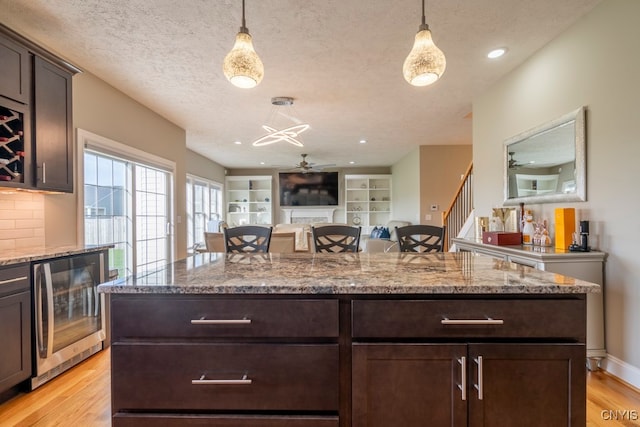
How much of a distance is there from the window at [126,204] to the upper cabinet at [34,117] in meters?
0.47

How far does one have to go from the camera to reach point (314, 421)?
3.73 ft

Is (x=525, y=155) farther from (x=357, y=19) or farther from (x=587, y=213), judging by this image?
(x=357, y=19)

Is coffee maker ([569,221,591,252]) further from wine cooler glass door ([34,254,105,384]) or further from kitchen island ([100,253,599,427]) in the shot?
wine cooler glass door ([34,254,105,384])

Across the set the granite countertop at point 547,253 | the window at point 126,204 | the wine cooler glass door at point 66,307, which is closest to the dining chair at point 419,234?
the granite countertop at point 547,253

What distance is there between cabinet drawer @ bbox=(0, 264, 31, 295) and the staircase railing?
487 cm

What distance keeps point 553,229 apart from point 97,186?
15.2 ft

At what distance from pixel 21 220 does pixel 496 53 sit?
4.41m

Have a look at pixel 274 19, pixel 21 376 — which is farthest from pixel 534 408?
pixel 21 376

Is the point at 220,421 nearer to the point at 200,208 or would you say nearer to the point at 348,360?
the point at 348,360

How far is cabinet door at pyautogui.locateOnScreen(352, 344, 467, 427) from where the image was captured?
44.2 inches

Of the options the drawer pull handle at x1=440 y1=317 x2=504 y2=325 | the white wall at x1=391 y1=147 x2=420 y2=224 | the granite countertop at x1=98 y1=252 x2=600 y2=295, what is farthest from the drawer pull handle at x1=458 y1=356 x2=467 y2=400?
the white wall at x1=391 y1=147 x2=420 y2=224

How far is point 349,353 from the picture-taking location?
1.15 metres

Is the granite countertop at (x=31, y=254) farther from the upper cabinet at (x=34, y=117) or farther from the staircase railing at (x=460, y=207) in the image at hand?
the staircase railing at (x=460, y=207)

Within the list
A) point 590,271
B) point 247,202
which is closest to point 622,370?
point 590,271
